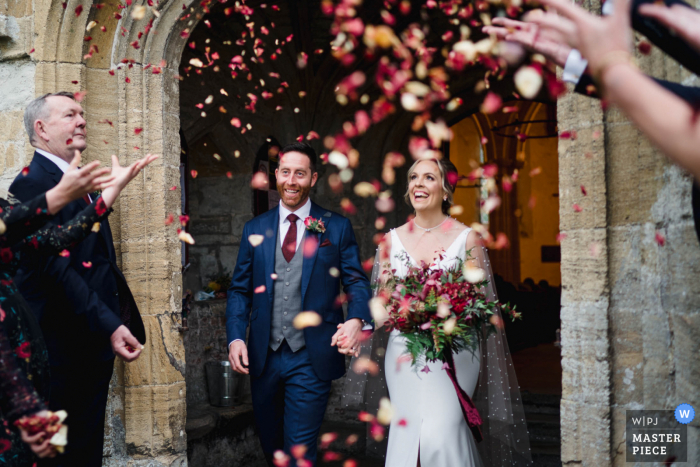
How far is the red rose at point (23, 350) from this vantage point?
2.09m

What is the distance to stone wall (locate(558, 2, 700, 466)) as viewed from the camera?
2680mm

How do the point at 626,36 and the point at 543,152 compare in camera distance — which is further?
the point at 543,152

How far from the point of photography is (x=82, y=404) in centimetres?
285

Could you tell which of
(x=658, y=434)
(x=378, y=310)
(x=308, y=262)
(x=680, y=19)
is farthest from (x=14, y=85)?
(x=658, y=434)

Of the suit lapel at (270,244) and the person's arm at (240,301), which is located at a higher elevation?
the suit lapel at (270,244)

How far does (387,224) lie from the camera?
307 inches

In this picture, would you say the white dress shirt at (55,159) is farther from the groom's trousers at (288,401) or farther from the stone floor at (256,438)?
the stone floor at (256,438)

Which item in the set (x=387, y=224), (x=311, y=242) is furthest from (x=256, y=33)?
(x=311, y=242)

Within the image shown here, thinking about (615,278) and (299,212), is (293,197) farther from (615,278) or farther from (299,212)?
(615,278)

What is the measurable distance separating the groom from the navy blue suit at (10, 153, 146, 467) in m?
0.66

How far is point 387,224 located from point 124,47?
465 cm

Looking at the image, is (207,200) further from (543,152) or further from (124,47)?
(543,152)

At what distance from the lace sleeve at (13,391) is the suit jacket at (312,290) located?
4.57 feet

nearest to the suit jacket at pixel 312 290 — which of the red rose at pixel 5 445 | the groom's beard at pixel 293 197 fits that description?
the groom's beard at pixel 293 197
